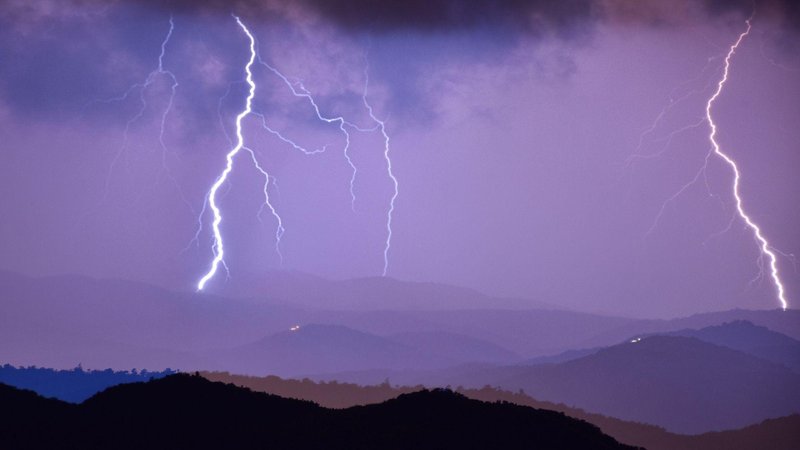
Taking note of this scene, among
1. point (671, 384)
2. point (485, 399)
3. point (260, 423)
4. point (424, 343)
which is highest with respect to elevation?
point (424, 343)

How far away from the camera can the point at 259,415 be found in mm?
8055

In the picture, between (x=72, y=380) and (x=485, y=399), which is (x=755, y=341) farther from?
(x=72, y=380)

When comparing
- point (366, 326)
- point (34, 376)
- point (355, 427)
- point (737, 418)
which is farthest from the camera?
point (366, 326)

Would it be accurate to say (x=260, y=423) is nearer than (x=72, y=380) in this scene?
Yes

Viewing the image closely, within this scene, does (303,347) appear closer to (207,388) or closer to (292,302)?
(292,302)

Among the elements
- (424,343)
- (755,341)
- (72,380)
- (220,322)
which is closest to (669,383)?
(755,341)

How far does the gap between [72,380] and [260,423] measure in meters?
4.48

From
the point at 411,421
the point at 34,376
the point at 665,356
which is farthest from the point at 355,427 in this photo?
the point at 665,356

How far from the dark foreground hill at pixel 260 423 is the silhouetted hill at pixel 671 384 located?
6.17 metres

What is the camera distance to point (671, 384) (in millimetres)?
14750

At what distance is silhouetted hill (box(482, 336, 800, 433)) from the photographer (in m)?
13.6

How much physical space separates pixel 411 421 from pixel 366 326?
22537 mm

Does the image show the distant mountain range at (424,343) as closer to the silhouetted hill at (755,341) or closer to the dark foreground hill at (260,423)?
the silhouetted hill at (755,341)

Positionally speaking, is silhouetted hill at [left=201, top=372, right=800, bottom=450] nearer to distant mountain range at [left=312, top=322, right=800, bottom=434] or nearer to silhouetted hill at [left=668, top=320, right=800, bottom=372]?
distant mountain range at [left=312, top=322, right=800, bottom=434]
